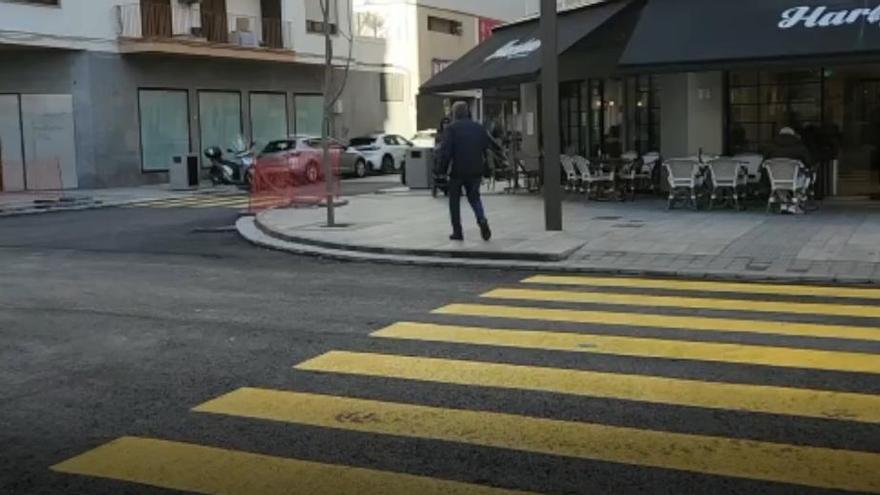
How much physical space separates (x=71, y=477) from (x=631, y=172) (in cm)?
1564

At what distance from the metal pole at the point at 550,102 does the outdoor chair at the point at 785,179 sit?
155 inches

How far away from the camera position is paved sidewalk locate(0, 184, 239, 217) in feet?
78.0

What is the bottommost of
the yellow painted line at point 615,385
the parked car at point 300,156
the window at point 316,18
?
the yellow painted line at point 615,385

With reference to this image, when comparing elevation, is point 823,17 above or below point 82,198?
above

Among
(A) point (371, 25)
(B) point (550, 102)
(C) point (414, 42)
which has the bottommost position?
(B) point (550, 102)

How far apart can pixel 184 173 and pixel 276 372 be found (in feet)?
76.9

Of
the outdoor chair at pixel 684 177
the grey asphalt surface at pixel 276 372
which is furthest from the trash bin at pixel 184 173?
the grey asphalt surface at pixel 276 372

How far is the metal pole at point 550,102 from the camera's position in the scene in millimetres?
13883

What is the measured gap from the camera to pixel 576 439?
209 inches

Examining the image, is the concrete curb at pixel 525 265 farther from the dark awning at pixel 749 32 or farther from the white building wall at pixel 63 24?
the white building wall at pixel 63 24

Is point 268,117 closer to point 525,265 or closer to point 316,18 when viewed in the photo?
point 316,18

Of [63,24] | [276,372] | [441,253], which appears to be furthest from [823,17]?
[63,24]

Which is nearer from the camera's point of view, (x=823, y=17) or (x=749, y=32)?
(x=823, y=17)

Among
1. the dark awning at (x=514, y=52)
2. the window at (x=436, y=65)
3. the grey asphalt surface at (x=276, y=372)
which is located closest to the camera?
the grey asphalt surface at (x=276, y=372)
